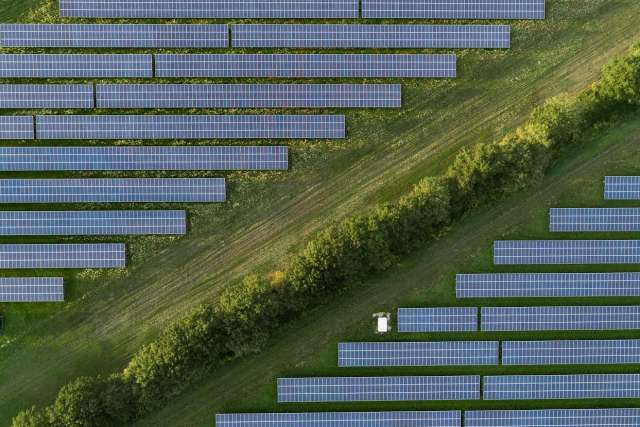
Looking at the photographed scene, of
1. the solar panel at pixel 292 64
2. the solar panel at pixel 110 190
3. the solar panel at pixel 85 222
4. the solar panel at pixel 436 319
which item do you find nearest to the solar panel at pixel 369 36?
the solar panel at pixel 292 64

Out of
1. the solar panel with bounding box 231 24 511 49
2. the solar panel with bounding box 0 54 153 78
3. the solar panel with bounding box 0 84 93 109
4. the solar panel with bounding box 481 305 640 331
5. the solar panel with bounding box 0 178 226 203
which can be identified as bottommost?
the solar panel with bounding box 481 305 640 331

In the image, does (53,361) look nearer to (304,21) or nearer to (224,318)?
(224,318)

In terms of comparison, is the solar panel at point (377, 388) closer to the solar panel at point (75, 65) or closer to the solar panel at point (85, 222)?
the solar panel at point (85, 222)

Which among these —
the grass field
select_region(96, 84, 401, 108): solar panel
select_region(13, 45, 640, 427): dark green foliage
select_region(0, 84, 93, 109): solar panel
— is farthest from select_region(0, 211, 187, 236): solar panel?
select_region(96, 84, 401, 108): solar panel

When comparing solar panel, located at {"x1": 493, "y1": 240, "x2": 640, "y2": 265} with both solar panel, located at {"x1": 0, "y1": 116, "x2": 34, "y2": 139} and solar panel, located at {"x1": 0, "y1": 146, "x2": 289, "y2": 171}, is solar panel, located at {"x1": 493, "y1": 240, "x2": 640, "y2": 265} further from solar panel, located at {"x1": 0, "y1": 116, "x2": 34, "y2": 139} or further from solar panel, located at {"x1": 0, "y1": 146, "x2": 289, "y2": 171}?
solar panel, located at {"x1": 0, "y1": 116, "x2": 34, "y2": 139}

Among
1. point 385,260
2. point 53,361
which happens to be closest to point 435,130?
point 385,260
